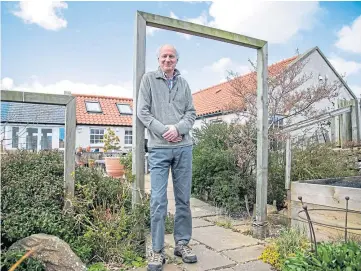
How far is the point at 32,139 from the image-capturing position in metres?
2.63

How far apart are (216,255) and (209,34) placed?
1.98m

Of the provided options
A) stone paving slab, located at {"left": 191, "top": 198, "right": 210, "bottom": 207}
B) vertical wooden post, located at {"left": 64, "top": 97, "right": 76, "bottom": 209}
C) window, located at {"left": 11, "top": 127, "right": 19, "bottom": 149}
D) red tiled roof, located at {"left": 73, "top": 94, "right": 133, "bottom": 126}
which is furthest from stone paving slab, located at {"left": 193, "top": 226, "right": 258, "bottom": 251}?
red tiled roof, located at {"left": 73, "top": 94, "right": 133, "bottom": 126}

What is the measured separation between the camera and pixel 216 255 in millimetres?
2396

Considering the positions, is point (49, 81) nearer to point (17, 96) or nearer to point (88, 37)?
point (88, 37)

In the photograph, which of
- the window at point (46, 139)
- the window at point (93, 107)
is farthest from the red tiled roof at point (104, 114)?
the window at point (46, 139)

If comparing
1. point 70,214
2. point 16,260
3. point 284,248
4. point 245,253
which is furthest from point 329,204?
point 16,260

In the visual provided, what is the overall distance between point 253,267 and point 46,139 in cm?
216

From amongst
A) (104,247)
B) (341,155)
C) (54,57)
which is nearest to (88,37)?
(54,57)

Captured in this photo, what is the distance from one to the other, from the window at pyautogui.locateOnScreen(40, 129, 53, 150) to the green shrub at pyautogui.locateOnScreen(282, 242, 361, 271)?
225 cm

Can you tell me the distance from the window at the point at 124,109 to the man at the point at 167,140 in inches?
476

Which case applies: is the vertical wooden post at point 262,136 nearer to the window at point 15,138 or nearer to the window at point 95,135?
the window at point 15,138

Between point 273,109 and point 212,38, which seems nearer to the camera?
point 212,38

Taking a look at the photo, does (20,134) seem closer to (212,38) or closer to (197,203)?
(212,38)

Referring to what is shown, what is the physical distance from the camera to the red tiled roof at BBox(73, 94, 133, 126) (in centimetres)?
1307
